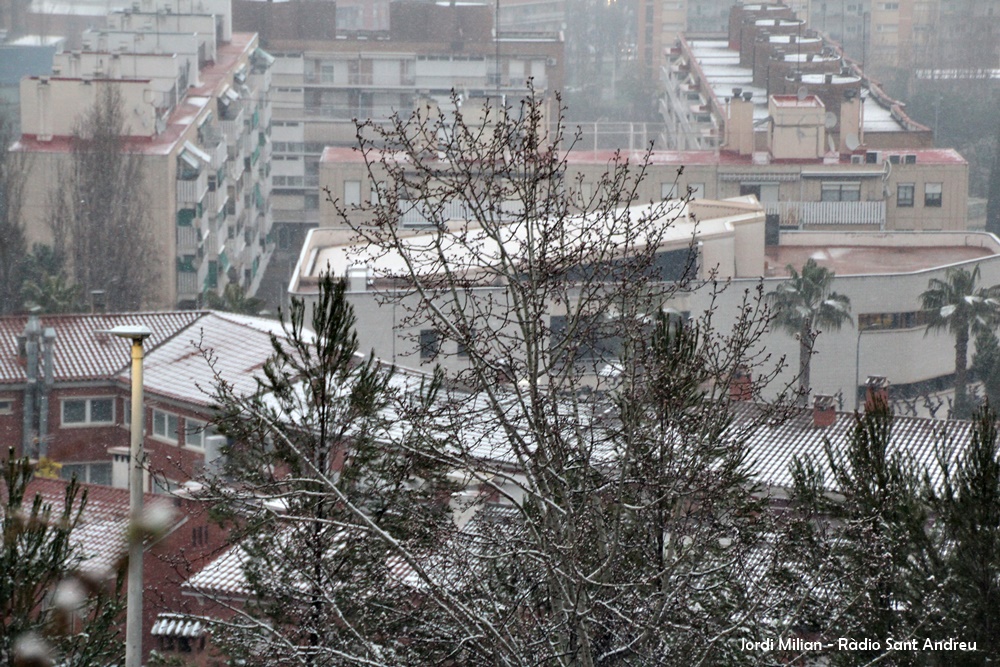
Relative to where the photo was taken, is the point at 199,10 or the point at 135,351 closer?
the point at 135,351

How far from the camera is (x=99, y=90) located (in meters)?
39.0

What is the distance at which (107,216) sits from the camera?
1478 inches

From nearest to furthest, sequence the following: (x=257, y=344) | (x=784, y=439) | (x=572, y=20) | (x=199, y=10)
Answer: (x=784, y=439) < (x=257, y=344) < (x=199, y=10) < (x=572, y=20)

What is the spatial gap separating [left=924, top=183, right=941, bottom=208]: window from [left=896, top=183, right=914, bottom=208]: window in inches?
16.5

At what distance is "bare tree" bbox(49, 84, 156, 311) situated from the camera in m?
37.2

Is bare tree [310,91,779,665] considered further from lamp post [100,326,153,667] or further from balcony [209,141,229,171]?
balcony [209,141,229,171]

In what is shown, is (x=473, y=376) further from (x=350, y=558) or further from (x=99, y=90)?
(x=99, y=90)

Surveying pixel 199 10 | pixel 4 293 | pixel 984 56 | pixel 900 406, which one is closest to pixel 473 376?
pixel 900 406

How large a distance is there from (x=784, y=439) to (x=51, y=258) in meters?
24.2

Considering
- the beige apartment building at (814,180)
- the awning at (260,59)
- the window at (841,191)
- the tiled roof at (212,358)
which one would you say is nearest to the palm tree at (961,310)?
the beige apartment building at (814,180)

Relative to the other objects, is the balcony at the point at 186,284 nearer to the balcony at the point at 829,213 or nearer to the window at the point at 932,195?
the balcony at the point at 829,213

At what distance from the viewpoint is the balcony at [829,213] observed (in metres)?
42.2

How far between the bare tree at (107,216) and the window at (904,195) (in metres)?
20.0

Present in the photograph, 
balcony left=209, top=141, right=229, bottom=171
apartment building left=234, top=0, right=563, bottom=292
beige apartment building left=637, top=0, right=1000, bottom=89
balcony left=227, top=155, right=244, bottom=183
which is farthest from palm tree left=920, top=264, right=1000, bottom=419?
beige apartment building left=637, top=0, right=1000, bottom=89
